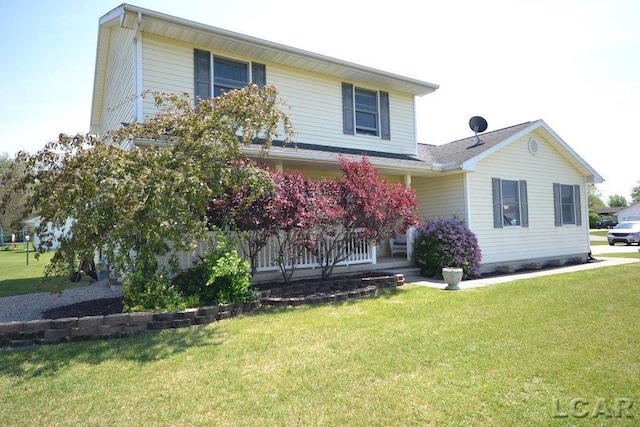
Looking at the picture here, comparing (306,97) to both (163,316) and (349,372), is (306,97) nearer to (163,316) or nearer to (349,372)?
(163,316)

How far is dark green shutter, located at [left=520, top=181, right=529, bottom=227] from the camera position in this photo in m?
12.6

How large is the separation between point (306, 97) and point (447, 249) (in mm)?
5910

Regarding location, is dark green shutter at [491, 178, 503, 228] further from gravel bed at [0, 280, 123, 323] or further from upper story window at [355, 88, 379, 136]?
gravel bed at [0, 280, 123, 323]

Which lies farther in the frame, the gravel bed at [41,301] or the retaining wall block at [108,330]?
the gravel bed at [41,301]

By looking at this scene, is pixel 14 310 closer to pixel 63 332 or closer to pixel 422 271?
pixel 63 332

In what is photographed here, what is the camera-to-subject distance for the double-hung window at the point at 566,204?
45.1ft

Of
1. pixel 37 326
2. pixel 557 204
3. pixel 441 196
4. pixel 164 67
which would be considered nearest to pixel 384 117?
pixel 441 196

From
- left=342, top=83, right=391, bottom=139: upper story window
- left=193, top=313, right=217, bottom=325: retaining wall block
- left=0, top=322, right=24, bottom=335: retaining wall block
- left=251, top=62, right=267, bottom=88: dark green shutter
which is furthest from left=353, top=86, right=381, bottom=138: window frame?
left=0, top=322, right=24, bottom=335: retaining wall block

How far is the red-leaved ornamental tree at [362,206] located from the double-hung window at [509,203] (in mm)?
4826

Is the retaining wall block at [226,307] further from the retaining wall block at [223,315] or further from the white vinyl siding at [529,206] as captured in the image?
the white vinyl siding at [529,206]

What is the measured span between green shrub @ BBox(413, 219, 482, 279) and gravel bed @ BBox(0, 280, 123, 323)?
7.66 metres

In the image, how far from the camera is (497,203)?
11938 millimetres

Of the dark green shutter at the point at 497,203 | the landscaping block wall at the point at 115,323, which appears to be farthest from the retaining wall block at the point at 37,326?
the dark green shutter at the point at 497,203

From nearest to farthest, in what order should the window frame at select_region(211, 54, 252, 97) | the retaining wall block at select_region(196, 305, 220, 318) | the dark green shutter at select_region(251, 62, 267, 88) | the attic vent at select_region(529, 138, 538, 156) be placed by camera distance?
the retaining wall block at select_region(196, 305, 220, 318) < the window frame at select_region(211, 54, 252, 97) < the dark green shutter at select_region(251, 62, 267, 88) < the attic vent at select_region(529, 138, 538, 156)
